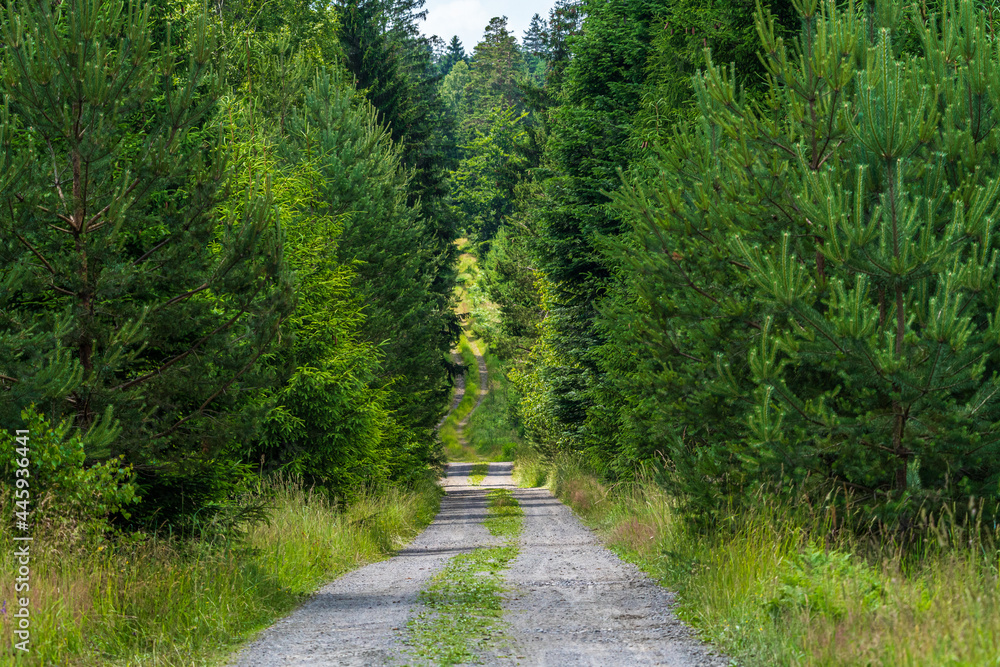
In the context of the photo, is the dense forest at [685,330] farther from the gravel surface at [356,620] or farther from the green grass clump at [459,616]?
the green grass clump at [459,616]

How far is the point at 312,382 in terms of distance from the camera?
52.5ft

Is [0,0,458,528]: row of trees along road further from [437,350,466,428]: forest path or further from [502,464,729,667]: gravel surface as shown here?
[437,350,466,428]: forest path

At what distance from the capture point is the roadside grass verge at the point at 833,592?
528 cm

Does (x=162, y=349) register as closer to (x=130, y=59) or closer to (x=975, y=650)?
(x=130, y=59)

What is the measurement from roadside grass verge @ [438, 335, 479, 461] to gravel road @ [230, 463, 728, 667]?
5511 centimetres

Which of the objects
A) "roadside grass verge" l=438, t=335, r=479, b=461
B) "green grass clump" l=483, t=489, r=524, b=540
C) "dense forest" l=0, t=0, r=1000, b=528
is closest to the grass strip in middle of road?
"dense forest" l=0, t=0, r=1000, b=528

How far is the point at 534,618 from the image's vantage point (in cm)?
900

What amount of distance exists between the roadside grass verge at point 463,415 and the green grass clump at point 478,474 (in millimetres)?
5284

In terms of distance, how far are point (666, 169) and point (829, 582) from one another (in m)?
6.85

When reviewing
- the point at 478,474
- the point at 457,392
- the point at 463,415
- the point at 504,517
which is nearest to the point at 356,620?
the point at 504,517

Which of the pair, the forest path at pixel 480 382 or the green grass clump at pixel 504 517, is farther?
the forest path at pixel 480 382

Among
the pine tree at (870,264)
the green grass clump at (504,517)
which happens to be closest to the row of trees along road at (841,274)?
the pine tree at (870,264)

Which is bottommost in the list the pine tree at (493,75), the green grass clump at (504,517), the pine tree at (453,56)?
the green grass clump at (504,517)

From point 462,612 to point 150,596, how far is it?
3.11 metres
